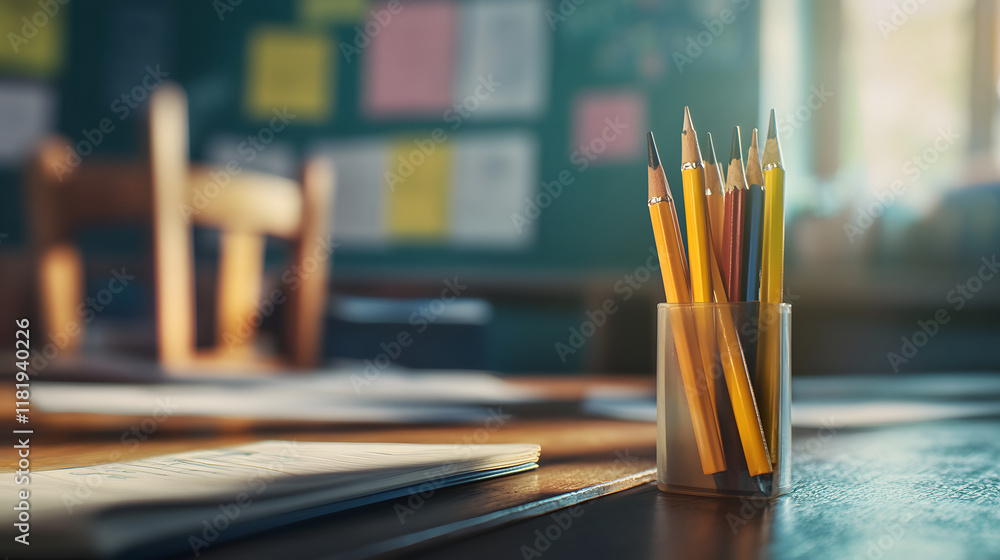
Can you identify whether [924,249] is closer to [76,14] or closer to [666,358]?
[666,358]

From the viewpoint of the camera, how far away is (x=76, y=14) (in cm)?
265

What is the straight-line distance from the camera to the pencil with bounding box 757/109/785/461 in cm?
34

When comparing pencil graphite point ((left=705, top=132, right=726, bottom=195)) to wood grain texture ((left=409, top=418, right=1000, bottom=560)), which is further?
pencil graphite point ((left=705, top=132, right=726, bottom=195))

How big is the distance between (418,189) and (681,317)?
2.25m

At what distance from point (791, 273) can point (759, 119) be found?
46 centimetres

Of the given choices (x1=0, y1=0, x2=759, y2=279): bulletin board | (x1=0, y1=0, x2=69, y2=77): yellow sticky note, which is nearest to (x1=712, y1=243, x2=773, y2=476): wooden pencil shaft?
(x1=0, y1=0, x2=759, y2=279): bulletin board

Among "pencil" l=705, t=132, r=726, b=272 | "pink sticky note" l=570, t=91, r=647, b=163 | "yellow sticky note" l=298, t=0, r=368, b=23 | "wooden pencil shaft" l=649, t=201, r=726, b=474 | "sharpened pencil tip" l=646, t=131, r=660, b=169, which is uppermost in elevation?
"yellow sticky note" l=298, t=0, r=368, b=23

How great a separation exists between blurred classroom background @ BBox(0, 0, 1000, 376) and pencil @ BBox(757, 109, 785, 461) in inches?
64.5

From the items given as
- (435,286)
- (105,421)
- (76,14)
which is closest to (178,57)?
(76,14)

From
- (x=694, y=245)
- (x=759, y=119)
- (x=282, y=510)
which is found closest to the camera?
(x=282, y=510)

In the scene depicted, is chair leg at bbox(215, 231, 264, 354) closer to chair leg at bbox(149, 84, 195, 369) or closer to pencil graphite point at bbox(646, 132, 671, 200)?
chair leg at bbox(149, 84, 195, 369)

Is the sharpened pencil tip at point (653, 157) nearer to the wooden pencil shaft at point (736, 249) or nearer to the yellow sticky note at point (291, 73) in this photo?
the wooden pencil shaft at point (736, 249)

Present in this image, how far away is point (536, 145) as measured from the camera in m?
2.43

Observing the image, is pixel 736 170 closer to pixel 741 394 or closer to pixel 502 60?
pixel 741 394
